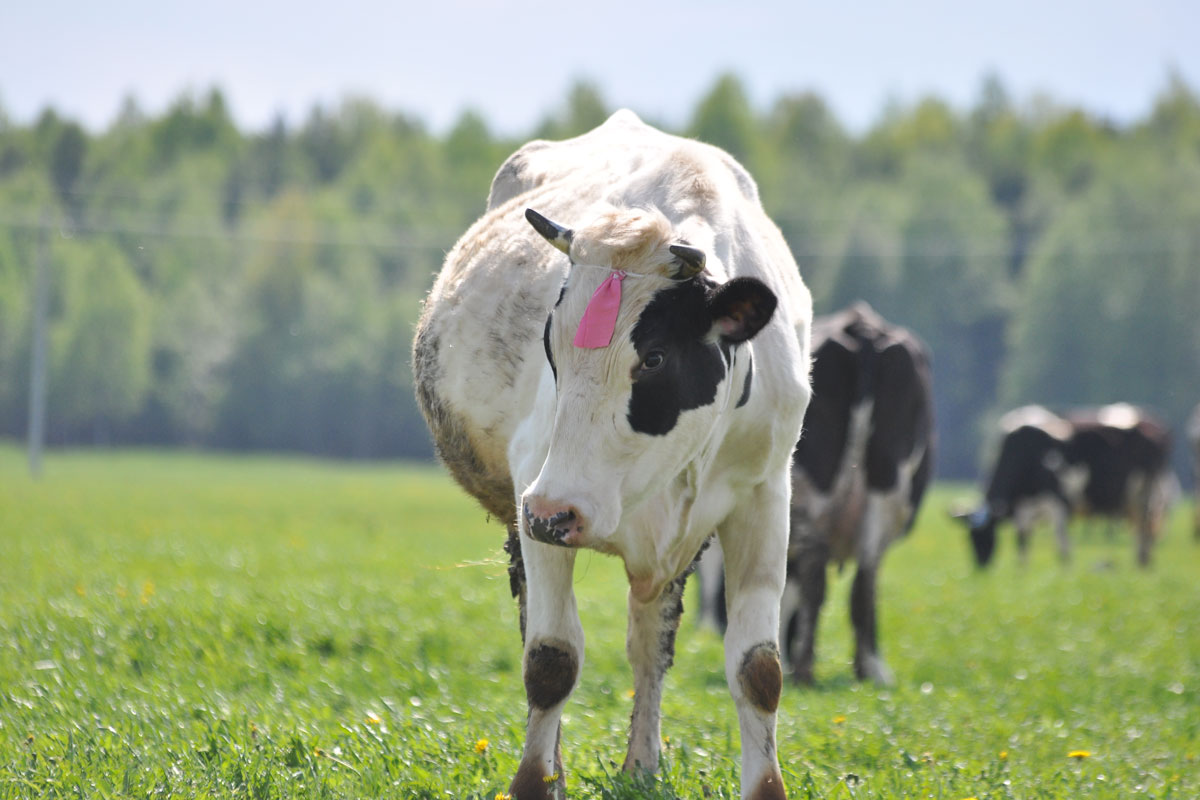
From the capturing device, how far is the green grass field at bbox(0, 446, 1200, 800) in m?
4.84

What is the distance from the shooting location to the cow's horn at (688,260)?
159 inches

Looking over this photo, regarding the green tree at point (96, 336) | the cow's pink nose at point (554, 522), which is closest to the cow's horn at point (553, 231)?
the cow's pink nose at point (554, 522)

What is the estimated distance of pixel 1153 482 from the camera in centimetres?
2402

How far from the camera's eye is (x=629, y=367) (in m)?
4.02

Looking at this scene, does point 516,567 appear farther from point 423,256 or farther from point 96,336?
point 423,256

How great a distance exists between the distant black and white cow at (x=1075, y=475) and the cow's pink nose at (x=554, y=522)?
19.2m

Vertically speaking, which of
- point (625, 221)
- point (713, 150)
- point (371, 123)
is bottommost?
point (625, 221)

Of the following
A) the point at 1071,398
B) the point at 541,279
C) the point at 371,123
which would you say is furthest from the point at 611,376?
the point at 371,123

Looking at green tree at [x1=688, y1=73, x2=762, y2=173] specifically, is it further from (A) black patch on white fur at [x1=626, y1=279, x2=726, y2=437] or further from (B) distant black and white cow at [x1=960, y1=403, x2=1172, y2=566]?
(A) black patch on white fur at [x1=626, y1=279, x2=726, y2=437]

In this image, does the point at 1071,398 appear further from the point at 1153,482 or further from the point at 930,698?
the point at 930,698

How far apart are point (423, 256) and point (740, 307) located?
75.6 metres

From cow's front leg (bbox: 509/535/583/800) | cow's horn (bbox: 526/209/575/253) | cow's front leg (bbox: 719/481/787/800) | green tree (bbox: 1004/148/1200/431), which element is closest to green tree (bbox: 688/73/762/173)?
green tree (bbox: 1004/148/1200/431)

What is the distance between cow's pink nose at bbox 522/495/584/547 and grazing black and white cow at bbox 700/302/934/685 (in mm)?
5192

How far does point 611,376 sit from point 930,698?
4.66 m
